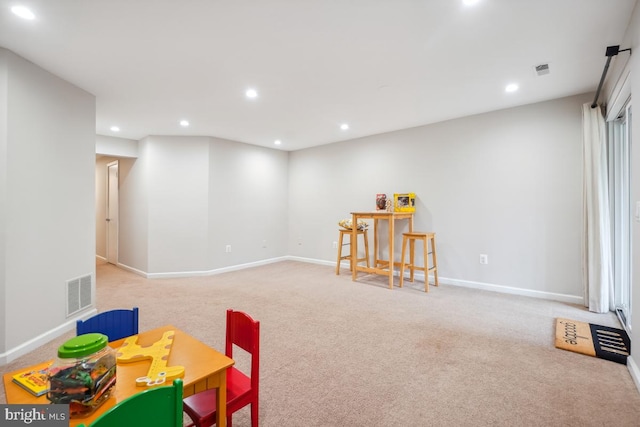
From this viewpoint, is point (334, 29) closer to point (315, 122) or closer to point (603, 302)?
point (315, 122)

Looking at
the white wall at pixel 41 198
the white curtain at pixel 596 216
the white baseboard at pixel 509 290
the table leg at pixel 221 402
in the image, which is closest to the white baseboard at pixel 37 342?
the white wall at pixel 41 198

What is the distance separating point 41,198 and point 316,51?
2.79m

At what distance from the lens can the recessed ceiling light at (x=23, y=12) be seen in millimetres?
1916

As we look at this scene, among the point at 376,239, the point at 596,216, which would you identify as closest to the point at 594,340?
the point at 596,216

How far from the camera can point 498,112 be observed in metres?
3.96

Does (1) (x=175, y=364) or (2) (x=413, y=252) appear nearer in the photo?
(1) (x=175, y=364)

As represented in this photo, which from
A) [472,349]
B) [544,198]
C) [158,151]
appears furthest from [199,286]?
[544,198]

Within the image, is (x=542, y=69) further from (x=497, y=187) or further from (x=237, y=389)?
(x=237, y=389)

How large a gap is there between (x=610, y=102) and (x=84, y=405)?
434 cm

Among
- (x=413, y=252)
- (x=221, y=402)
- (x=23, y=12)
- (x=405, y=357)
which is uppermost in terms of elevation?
(x=23, y=12)

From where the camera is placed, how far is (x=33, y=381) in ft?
3.18

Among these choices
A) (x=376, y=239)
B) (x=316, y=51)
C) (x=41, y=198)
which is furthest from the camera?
(x=376, y=239)

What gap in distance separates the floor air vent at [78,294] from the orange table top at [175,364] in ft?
7.56

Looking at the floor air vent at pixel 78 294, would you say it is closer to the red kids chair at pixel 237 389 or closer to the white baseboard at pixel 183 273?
the white baseboard at pixel 183 273
